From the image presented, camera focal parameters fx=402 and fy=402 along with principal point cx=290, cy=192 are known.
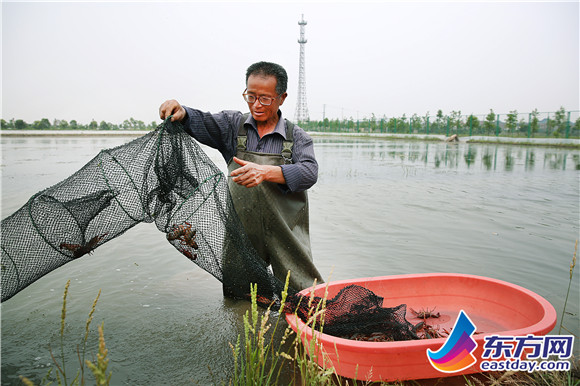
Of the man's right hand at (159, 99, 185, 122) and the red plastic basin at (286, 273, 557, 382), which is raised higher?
the man's right hand at (159, 99, 185, 122)

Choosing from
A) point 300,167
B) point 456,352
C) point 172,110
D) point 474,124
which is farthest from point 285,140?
point 474,124

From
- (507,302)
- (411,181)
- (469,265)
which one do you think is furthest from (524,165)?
(507,302)

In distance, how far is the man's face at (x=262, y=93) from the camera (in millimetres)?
2996

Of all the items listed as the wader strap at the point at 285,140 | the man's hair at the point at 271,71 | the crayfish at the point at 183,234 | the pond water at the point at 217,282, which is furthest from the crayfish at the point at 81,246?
the man's hair at the point at 271,71

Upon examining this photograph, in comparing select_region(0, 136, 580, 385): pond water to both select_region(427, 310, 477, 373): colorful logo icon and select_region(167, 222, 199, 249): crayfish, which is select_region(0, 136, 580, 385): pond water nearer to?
select_region(167, 222, 199, 249): crayfish

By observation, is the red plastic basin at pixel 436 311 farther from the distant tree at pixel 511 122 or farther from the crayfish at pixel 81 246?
the distant tree at pixel 511 122

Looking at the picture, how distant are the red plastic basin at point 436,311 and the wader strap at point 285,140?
1.02 m

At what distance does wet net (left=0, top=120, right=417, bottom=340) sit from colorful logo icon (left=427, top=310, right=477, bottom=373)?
29cm

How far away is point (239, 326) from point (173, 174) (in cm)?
137

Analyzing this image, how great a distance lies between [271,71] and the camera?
301 centimetres

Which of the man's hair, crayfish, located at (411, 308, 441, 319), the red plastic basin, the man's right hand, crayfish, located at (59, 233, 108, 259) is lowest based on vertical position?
crayfish, located at (411, 308, 441, 319)

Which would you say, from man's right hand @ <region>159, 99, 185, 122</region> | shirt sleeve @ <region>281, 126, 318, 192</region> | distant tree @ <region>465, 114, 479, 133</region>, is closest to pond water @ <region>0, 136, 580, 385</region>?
shirt sleeve @ <region>281, 126, 318, 192</region>

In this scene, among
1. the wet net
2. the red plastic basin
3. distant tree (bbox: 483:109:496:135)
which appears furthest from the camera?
distant tree (bbox: 483:109:496:135)

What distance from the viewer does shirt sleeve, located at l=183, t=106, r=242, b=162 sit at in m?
3.07
